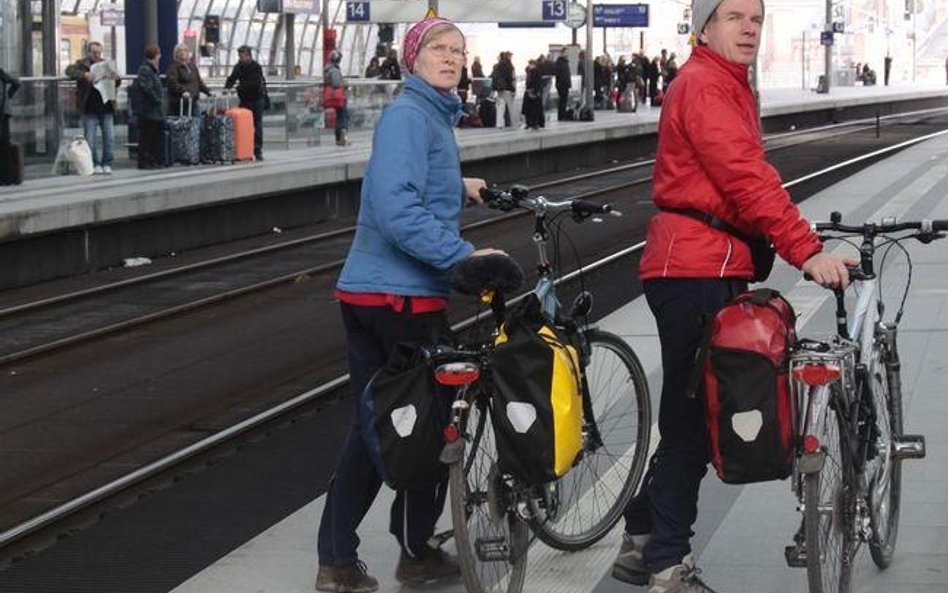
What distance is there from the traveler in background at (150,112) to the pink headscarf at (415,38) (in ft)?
62.6

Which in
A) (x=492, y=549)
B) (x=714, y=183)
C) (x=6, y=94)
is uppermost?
(x=6, y=94)

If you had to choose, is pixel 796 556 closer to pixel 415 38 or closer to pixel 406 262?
pixel 406 262

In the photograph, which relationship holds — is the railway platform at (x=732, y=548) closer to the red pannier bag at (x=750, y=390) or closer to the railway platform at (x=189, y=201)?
the red pannier bag at (x=750, y=390)

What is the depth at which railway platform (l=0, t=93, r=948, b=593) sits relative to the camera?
568 cm

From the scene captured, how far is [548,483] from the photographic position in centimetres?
524

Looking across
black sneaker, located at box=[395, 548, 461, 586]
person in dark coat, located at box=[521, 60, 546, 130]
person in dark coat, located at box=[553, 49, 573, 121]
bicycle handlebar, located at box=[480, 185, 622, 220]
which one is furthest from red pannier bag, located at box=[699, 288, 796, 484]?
person in dark coat, located at box=[553, 49, 573, 121]

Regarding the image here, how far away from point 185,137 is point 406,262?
→ 2057 centimetres

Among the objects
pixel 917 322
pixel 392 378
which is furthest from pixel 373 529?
pixel 917 322

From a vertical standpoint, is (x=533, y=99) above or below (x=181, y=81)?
below

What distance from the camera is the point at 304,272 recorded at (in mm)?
16594

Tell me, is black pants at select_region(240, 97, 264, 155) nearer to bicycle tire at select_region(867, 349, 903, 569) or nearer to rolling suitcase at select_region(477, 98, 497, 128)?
rolling suitcase at select_region(477, 98, 497, 128)

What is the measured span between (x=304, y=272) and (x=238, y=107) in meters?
11.4

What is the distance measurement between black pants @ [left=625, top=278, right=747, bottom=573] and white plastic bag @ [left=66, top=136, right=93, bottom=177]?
18.4 metres

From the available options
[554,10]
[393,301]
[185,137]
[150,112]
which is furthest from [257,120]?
[393,301]
